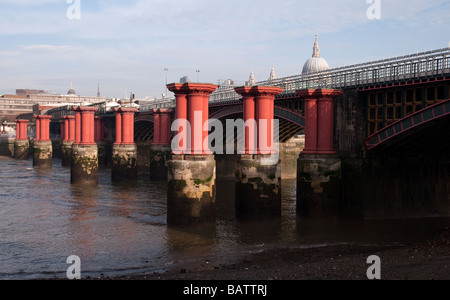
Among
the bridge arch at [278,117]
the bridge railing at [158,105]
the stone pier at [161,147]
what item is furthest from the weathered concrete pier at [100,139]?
the bridge arch at [278,117]

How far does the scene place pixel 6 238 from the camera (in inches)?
1030

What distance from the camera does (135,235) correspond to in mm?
27250

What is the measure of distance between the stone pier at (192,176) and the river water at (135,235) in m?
Result: 0.82

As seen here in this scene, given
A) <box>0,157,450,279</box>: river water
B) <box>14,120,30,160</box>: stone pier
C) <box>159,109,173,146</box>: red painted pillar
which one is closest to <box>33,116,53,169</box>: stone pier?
<box>14,120,30,160</box>: stone pier

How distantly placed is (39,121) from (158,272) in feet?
219

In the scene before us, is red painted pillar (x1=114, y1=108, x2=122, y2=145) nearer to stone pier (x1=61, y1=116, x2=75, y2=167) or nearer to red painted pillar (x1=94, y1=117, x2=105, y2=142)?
red painted pillar (x1=94, y1=117, x2=105, y2=142)

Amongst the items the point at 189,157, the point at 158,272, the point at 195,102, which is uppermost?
the point at 195,102

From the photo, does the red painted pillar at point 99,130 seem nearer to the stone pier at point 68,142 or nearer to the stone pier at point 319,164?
the stone pier at point 68,142

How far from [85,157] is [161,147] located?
811cm

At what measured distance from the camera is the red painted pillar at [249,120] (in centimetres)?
3094

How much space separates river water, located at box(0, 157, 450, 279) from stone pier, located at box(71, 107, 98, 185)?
34.5ft

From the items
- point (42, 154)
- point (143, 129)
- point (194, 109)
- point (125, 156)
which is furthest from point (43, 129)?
point (194, 109)

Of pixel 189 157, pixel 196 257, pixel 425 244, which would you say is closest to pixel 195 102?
pixel 189 157
